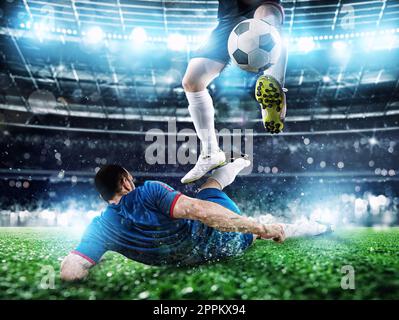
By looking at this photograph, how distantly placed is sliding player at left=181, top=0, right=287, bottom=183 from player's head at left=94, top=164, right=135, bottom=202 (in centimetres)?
96

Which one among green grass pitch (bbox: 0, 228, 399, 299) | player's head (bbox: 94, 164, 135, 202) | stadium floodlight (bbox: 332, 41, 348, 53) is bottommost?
green grass pitch (bbox: 0, 228, 399, 299)

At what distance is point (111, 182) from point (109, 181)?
0.02 metres

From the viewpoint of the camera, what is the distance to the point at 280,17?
9.12 feet

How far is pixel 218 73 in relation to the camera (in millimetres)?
3064

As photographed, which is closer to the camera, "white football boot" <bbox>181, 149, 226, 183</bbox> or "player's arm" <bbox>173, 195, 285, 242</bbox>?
"player's arm" <bbox>173, 195, 285, 242</bbox>

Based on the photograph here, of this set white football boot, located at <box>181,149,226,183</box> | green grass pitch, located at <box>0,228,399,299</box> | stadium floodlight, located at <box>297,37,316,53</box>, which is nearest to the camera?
green grass pitch, located at <box>0,228,399,299</box>

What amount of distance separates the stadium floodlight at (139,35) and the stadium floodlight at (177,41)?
0.81m

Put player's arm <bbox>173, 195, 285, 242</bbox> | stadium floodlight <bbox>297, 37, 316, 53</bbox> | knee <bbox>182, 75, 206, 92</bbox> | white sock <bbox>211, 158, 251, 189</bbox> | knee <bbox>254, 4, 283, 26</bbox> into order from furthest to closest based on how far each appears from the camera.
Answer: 1. stadium floodlight <bbox>297, 37, 316, 53</bbox>
2. white sock <bbox>211, 158, 251, 189</bbox>
3. knee <bbox>182, 75, 206, 92</bbox>
4. knee <bbox>254, 4, 283, 26</bbox>
5. player's arm <bbox>173, 195, 285, 242</bbox>

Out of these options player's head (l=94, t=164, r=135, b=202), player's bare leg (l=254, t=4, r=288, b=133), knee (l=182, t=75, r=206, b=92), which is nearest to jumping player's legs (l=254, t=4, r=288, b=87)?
player's bare leg (l=254, t=4, r=288, b=133)

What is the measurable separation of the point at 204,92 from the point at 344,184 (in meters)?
12.9

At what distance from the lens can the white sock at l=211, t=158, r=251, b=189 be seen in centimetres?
321

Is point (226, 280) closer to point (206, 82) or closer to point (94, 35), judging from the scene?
point (206, 82)

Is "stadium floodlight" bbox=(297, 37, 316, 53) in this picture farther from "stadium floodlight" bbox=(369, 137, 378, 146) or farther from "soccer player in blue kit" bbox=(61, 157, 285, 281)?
"soccer player in blue kit" bbox=(61, 157, 285, 281)

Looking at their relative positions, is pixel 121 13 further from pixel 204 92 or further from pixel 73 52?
pixel 204 92
